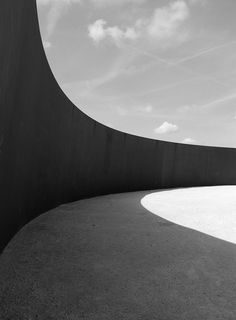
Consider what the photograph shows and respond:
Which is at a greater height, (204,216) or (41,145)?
(41,145)

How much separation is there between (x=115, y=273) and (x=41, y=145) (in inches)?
104

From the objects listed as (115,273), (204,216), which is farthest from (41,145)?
(204,216)

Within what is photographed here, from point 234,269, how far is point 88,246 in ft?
5.49

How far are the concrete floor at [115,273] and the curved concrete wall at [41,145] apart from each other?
0.54 m

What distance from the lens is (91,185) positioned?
8.73 m

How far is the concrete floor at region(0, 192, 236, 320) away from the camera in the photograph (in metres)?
2.39

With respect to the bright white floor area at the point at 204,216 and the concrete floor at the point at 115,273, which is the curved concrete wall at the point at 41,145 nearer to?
the concrete floor at the point at 115,273

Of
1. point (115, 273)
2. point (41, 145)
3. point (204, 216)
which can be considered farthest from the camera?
point (204, 216)

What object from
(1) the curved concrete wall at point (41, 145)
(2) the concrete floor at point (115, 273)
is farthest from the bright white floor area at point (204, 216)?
(1) the curved concrete wall at point (41, 145)

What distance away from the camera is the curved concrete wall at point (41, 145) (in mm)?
3252

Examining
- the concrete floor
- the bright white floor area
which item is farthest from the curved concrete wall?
the bright white floor area

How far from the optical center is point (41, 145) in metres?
5.07

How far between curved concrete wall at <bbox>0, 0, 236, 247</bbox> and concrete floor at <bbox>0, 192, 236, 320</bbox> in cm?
54

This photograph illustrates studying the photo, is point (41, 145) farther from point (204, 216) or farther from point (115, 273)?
point (204, 216)
